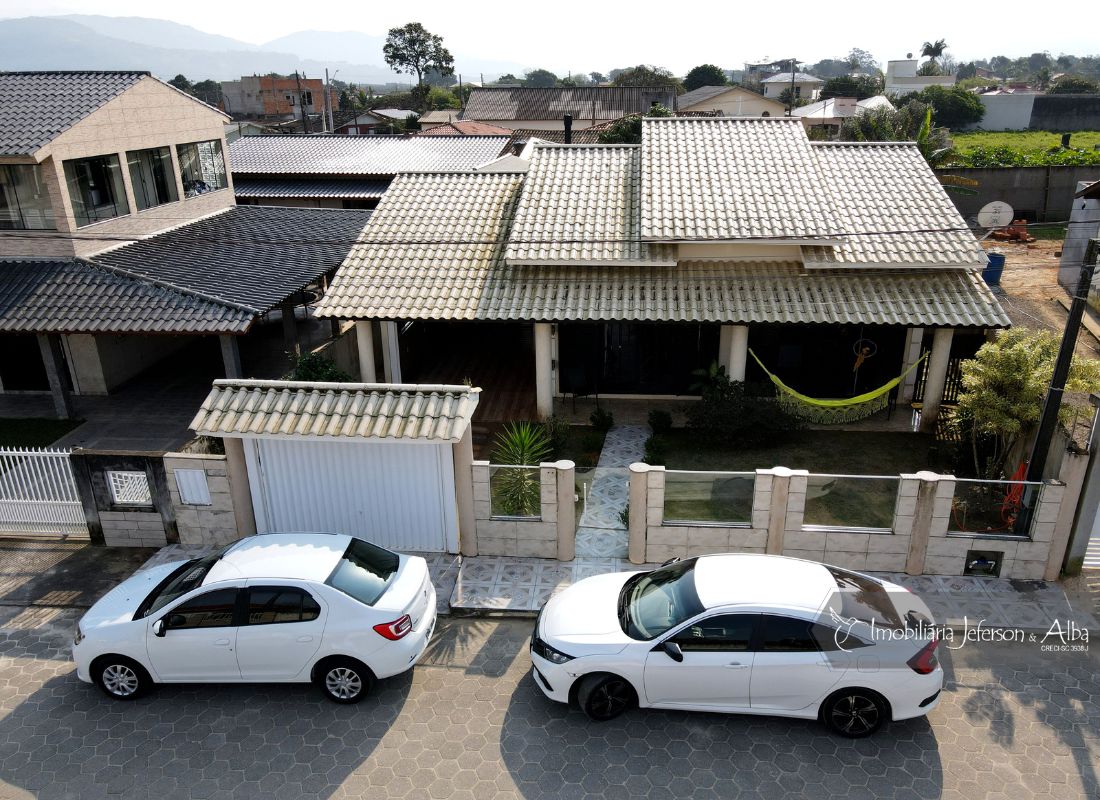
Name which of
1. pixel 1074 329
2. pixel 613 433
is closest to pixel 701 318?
pixel 613 433

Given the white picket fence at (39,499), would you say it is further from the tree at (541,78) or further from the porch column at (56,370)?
the tree at (541,78)

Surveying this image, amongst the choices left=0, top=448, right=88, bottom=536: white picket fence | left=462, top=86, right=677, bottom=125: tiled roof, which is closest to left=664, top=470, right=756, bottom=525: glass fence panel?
left=0, top=448, right=88, bottom=536: white picket fence

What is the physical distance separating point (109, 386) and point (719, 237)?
1465 cm

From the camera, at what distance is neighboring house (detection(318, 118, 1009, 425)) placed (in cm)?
1505

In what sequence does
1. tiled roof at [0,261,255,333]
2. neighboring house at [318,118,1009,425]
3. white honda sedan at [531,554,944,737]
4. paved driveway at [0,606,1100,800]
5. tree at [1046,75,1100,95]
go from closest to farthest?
paved driveway at [0,606,1100,800] < white honda sedan at [531,554,944,737] < neighboring house at [318,118,1009,425] < tiled roof at [0,261,255,333] < tree at [1046,75,1100,95]

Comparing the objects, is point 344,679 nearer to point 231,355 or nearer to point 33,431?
point 231,355

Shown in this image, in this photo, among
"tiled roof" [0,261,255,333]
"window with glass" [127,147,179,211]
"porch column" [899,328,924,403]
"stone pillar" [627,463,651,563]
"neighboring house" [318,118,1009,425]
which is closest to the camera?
"stone pillar" [627,463,651,563]

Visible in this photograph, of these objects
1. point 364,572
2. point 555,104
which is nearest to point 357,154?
point 364,572

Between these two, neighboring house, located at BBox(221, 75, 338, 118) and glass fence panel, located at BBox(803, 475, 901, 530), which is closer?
glass fence panel, located at BBox(803, 475, 901, 530)

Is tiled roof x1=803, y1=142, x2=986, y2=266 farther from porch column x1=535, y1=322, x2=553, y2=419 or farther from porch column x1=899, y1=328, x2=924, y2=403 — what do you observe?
porch column x1=535, y1=322, x2=553, y2=419

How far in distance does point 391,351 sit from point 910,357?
36.6 feet

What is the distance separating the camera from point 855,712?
7.86 m

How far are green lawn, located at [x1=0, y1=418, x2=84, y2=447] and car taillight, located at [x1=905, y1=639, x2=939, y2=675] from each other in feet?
52.4

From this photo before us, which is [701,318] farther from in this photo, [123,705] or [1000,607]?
[123,705]
